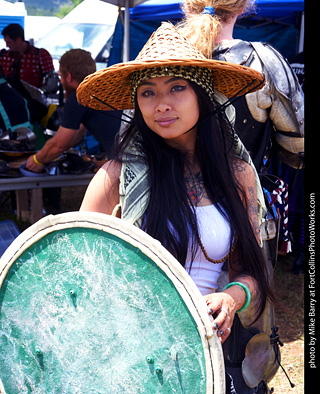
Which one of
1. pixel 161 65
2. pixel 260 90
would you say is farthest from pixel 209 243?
pixel 260 90

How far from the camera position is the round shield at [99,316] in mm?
1141

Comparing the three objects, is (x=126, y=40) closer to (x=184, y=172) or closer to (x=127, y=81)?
(x=127, y=81)

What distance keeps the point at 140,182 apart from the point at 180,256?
0.77 feet

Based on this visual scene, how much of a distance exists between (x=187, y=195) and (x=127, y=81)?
400 millimetres

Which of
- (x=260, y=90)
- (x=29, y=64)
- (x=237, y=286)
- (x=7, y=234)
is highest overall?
(x=260, y=90)

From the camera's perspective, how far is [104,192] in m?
1.45

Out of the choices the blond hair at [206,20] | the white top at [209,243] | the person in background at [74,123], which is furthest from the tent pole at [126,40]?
the white top at [209,243]

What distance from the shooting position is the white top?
1445mm

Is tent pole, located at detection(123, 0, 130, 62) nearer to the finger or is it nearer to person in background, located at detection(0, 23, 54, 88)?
person in background, located at detection(0, 23, 54, 88)

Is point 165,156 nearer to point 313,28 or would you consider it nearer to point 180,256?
point 180,256

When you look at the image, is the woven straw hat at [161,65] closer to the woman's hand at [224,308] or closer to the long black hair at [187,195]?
the long black hair at [187,195]

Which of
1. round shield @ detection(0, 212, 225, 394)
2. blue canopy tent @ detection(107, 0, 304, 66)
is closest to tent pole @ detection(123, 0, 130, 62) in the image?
blue canopy tent @ detection(107, 0, 304, 66)

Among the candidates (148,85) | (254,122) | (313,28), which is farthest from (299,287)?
(148,85)

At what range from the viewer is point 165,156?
1501 millimetres
